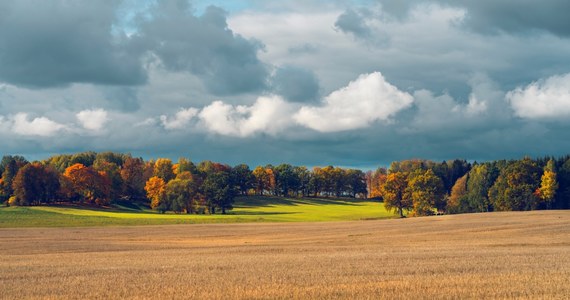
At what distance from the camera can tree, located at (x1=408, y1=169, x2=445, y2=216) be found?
116500 mm

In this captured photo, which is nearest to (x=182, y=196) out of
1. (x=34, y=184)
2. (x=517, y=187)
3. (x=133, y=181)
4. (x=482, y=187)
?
(x=34, y=184)

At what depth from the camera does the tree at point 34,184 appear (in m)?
136

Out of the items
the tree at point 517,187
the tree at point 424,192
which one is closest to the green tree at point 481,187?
the tree at point 517,187

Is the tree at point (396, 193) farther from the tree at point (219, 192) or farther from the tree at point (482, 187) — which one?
the tree at point (219, 192)

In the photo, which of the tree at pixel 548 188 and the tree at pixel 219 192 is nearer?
the tree at pixel 548 188

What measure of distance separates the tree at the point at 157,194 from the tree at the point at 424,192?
171 ft

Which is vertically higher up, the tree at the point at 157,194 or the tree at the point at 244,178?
the tree at the point at 244,178

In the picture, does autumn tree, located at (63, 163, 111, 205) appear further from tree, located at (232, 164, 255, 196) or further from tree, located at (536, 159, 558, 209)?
tree, located at (536, 159, 558, 209)

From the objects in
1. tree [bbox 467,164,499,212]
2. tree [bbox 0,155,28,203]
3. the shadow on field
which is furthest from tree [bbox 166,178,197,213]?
tree [bbox 467,164,499,212]

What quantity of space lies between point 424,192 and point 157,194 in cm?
6085

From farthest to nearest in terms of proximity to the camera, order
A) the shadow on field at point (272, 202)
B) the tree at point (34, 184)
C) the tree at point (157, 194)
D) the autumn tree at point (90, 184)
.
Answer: the shadow on field at point (272, 202)
the autumn tree at point (90, 184)
the tree at point (157, 194)
the tree at point (34, 184)

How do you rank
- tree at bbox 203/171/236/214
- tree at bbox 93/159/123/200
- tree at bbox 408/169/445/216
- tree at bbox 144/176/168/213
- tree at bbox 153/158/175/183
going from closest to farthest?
tree at bbox 408/169/445/216 < tree at bbox 203/171/236/214 < tree at bbox 144/176/168/213 < tree at bbox 93/159/123/200 < tree at bbox 153/158/175/183

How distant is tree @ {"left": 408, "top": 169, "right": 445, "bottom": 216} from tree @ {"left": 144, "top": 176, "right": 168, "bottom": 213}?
52.1 metres

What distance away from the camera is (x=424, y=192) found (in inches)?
4594
